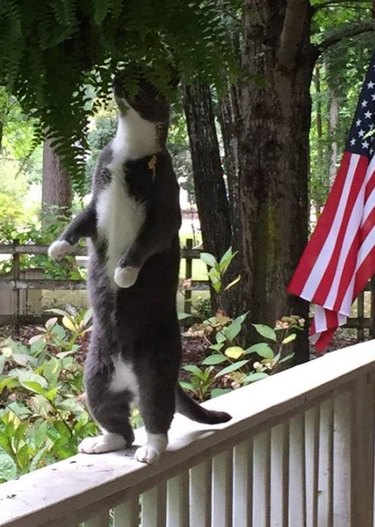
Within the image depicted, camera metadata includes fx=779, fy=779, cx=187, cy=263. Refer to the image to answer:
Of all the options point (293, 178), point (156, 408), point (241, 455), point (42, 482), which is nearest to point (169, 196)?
point (156, 408)

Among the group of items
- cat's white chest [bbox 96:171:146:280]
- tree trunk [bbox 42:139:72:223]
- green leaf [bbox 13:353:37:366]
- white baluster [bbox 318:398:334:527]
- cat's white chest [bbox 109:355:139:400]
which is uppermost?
tree trunk [bbox 42:139:72:223]

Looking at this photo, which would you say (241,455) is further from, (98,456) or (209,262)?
(209,262)

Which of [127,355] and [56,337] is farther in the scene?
[56,337]

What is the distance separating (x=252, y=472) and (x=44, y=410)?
0.62 meters

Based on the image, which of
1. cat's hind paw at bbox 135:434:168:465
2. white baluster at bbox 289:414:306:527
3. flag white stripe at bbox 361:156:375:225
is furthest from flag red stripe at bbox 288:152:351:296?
cat's hind paw at bbox 135:434:168:465

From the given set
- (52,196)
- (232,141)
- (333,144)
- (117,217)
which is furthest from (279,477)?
(333,144)

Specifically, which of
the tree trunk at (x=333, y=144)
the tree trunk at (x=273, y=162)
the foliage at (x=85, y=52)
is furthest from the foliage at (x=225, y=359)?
the tree trunk at (x=333, y=144)

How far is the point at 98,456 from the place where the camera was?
118cm

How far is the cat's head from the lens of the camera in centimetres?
101

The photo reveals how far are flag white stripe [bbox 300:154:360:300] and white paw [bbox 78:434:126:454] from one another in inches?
80.4

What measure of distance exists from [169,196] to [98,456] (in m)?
0.41

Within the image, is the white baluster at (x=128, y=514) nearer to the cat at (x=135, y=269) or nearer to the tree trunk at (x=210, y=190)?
the cat at (x=135, y=269)

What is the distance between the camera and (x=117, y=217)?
A: 1115 millimetres

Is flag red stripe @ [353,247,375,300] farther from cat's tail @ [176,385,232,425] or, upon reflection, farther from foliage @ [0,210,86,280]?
cat's tail @ [176,385,232,425]
